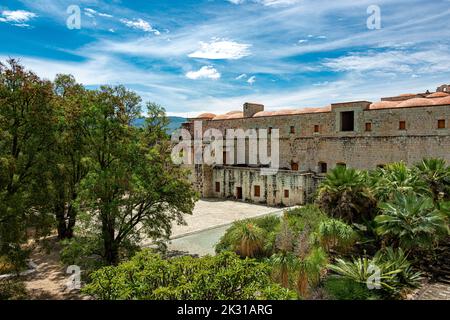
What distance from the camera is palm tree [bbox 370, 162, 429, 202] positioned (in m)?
14.1

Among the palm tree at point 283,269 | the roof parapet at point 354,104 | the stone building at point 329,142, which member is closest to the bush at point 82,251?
the palm tree at point 283,269

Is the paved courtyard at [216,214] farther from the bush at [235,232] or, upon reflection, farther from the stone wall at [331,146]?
the bush at [235,232]

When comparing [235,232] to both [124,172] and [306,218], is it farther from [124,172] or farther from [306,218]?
[124,172]

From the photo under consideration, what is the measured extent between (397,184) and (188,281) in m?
11.3

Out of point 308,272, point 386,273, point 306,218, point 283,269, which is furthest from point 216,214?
point 386,273

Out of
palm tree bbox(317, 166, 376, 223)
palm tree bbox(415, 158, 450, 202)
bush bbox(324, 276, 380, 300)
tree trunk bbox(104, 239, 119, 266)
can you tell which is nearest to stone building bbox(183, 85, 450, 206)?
palm tree bbox(415, 158, 450, 202)

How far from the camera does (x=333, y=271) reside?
12461mm

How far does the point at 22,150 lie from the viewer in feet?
38.9

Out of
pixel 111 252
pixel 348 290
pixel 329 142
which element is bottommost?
pixel 348 290

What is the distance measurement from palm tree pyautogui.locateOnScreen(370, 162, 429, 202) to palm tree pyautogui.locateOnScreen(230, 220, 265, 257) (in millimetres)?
5585
